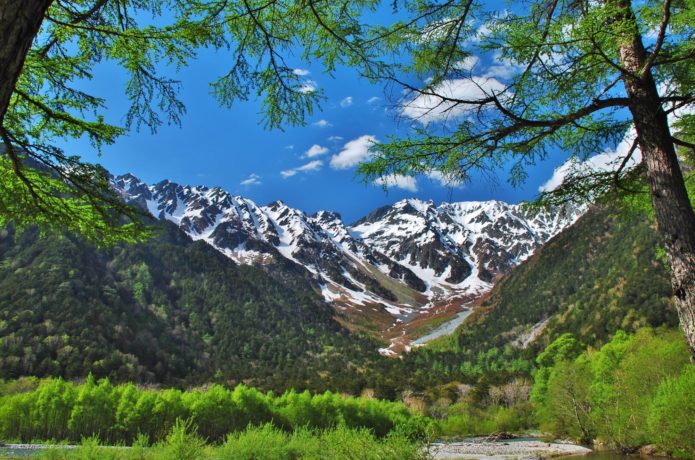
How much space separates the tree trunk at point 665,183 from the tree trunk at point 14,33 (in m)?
4.63

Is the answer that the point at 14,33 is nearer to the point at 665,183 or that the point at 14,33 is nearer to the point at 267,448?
the point at 665,183

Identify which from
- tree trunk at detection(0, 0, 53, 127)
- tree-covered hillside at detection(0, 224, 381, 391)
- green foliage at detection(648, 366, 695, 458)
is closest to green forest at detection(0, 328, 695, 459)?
green foliage at detection(648, 366, 695, 458)

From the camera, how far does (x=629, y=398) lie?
30297 millimetres

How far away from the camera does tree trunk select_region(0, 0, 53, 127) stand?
230cm

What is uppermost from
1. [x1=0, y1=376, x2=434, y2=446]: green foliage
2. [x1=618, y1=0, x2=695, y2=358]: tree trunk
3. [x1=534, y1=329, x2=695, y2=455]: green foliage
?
[x1=618, y1=0, x2=695, y2=358]: tree trunk

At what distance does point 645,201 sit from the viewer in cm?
640

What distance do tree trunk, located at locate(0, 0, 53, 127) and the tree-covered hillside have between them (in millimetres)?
63223

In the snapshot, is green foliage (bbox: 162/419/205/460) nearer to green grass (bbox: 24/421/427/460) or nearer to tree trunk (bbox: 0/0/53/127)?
green grass (bbox: 24/421/427/460)

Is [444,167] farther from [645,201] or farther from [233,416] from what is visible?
[233,416]

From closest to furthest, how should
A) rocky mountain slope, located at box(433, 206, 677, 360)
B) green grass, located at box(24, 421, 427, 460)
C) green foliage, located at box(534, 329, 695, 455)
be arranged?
green grass, located at box(24, 421, 427, 460) → green foliage, located at box(534, 329, 695, 455) → rocky mountain slope, located at box(433, 206, 677, 360)

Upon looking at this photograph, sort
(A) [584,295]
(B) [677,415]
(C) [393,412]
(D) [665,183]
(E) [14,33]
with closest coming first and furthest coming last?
(E) [14,33], (D) [665,183], (B) [677,415], (C) [393,412], (A) [584,295]

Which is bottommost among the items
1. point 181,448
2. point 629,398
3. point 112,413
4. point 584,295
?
point 112,413

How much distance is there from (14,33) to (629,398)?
123 feet

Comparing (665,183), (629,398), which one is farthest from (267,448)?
(629,398)
